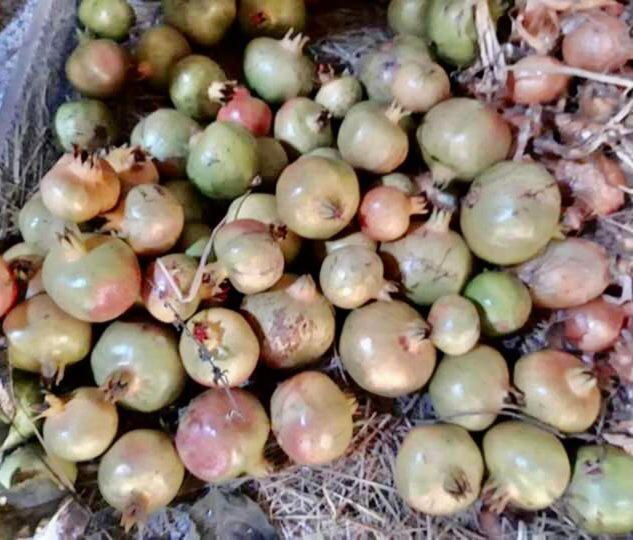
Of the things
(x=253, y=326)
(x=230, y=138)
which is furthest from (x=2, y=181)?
(x=253, y=326)

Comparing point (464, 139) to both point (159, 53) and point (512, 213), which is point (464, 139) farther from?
point (159, 53)

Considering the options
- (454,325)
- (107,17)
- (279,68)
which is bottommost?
(454,325)

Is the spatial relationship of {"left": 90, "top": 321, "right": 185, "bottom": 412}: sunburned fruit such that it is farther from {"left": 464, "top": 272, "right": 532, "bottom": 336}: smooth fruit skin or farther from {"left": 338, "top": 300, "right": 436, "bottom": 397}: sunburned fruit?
{"left": 464, "top": 272, "right": 532, "bottom": 336}: smooth fruit skin

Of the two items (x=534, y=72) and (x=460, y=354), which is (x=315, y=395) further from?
(x=534, y=72)

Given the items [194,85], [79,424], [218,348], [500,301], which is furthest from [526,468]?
[194,85]

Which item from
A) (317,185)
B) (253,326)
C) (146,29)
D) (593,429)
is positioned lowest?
(593,429)
